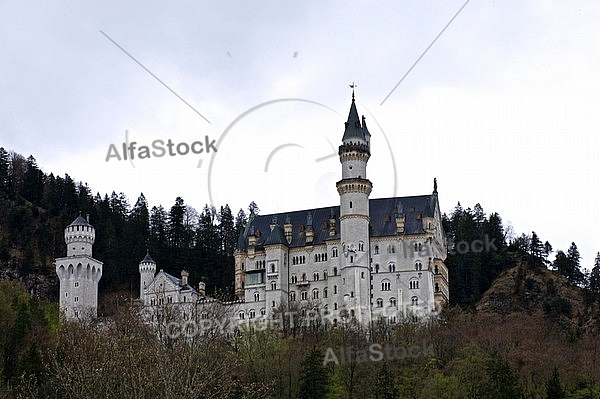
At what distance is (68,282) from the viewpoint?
294 feet

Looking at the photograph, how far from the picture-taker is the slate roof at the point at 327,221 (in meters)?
86.9

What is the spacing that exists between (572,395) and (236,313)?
36.5 m

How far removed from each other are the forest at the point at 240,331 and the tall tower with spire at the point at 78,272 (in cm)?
185

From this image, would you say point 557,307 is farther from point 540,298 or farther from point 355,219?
point 355,219

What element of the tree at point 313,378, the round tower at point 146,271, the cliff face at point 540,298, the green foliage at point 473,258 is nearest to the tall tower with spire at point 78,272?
the round tower at point 146,271

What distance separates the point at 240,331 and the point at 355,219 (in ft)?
56.2

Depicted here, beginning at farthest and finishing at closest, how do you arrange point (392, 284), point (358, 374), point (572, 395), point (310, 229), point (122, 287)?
point (122, 287), point (310, 229), point (392, 284), point (358, 374), point (572, 395)

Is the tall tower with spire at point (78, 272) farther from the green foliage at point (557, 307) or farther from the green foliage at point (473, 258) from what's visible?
the green foliage at point (557, 307)

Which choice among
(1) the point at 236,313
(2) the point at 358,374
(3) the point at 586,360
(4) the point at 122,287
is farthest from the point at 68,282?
(3) the point at 586,360

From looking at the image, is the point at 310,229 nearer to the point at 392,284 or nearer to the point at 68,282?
the point at 392,284

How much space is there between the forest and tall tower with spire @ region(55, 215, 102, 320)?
72.7 inches

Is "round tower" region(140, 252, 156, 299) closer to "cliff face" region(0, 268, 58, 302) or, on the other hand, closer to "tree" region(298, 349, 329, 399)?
"cliff face" region(0, 268, 58, 302)

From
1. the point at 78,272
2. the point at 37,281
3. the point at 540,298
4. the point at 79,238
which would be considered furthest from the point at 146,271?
the point at 540,298

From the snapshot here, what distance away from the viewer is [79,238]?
91250 millimetres
